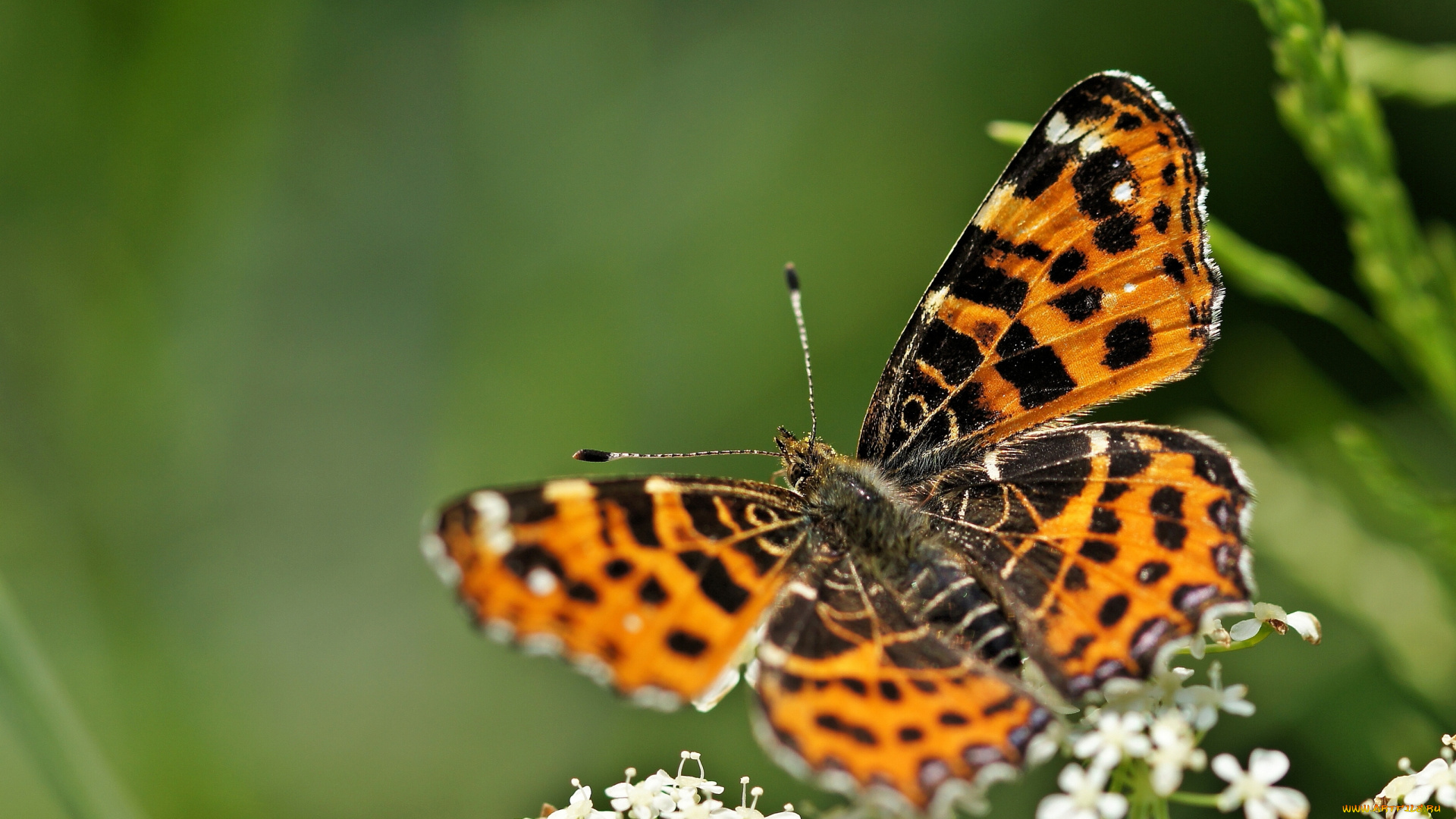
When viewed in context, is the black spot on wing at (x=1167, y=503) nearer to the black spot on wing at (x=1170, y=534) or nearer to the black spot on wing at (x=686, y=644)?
the black spot on wing at (x=1170, y=534)

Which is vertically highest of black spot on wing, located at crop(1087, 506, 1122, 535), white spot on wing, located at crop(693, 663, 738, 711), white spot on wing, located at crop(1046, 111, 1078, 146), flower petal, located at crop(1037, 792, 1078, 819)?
white spot on wing, located at crop(1046, 111, 1078, 146)

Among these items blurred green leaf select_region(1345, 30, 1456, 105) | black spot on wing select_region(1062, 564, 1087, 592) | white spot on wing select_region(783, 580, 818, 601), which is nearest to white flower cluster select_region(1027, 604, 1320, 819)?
black spot on wing select_region(1062, 564, 1087, 592)

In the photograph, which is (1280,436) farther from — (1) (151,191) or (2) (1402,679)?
(1) (151,191)

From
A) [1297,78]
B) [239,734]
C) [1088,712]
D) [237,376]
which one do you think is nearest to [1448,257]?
[1297,78]

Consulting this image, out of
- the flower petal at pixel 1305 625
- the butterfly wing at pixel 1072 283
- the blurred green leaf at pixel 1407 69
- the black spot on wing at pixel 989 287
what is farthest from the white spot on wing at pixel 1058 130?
the flower petal at pixel 1305 625

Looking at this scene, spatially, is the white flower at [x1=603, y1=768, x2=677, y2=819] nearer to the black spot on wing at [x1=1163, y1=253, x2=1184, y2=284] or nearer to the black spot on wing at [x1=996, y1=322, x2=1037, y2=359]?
the black spot on wing at [x1=996, y1=322, x2=1037, y2=359]

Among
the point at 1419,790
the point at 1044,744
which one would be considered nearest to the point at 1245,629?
the point at 1419,790
